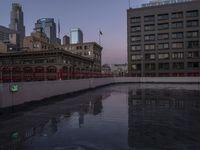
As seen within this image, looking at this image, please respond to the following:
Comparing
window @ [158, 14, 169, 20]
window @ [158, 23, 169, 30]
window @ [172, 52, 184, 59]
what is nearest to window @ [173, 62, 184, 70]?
window @ [172, 52, 184, 59]

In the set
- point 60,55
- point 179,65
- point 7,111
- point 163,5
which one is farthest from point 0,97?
point 163,5

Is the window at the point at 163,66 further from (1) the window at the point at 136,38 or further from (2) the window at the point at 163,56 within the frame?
(1) the window at the point at 136,38

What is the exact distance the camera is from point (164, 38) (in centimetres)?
8938

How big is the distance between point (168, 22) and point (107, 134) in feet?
290

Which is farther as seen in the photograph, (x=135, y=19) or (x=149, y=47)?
(x=135, y=19)

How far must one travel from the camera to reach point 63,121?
9594 mm

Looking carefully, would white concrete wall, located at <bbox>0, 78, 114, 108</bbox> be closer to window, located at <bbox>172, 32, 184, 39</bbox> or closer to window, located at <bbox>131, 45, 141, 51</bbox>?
window, located at <bbox>131, 45, 141, 51</bbox>

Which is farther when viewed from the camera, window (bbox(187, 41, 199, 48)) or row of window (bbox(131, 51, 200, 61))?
window (bbox(187, 41, 199, 48))

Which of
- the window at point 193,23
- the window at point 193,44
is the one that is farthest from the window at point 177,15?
the window at point 193,44

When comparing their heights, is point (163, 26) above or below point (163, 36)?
above

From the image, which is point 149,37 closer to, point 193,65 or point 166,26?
point 166,26

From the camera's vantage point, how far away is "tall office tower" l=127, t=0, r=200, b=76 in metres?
85.6

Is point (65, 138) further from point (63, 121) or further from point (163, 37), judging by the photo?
point (163, 37)

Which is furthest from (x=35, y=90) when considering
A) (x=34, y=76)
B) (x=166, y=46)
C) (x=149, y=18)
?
(x=149, y=18)
